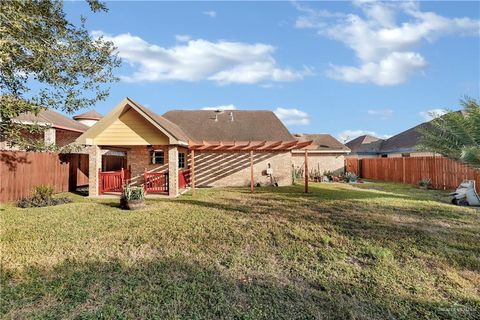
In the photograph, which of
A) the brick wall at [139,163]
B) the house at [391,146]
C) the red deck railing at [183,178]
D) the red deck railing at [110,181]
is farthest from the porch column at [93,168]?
the house at [391,146]

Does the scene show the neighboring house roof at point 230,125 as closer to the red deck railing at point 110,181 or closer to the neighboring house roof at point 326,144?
the red deck railing at point 110,181

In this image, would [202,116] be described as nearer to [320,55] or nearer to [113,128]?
[113,128]

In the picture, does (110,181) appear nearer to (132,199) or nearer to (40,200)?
(40,200)

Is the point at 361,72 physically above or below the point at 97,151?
above

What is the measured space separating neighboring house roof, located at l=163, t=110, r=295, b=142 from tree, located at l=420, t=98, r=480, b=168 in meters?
10.1

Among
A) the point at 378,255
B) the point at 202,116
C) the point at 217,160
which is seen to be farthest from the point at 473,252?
the point at 202,116

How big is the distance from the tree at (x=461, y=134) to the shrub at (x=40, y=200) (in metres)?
14.1

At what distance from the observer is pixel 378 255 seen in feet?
20.0

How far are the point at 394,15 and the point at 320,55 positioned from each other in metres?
3.64

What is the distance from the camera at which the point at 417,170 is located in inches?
787

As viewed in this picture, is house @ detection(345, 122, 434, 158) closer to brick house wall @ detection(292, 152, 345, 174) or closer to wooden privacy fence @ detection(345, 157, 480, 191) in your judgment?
wooden privacy fence @ detection(345, 157, 480, 191)

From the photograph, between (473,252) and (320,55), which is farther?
(320,55)

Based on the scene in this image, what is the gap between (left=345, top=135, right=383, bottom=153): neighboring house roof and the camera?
35.6 meters

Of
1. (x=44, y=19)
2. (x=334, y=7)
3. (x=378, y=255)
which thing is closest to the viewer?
(x=378, y=255)
